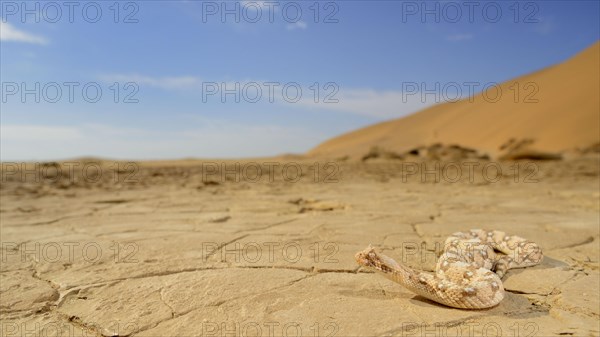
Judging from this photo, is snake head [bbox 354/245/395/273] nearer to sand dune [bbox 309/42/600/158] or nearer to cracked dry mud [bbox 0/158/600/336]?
cracked dry mud [bbox 0/158/600/336]

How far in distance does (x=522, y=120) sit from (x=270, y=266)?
933 inches

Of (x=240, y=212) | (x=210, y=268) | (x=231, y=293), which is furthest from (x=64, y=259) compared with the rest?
(x=240, y=212)

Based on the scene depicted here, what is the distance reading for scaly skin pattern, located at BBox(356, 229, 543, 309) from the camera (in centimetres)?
231

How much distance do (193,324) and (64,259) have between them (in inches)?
69.5

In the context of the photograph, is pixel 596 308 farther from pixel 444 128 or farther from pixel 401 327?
pixel 444 128

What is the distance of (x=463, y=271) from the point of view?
8.70ft

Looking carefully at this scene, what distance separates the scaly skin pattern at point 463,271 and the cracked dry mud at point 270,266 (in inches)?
2.9

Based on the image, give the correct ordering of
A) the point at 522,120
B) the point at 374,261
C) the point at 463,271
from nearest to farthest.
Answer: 1. the point at 374,261
2. the point at 463,271
3. the point at 522,120

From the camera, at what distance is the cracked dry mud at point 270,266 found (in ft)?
7.27

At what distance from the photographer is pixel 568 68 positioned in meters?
27.6

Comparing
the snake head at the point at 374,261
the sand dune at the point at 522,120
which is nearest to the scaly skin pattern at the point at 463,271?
the snake head at the point at 374,261

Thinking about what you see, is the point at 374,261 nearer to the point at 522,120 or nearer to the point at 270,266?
the point at 270,266

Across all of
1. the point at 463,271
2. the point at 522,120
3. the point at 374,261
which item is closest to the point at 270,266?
the point at 374,261

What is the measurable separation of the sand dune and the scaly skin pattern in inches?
527
